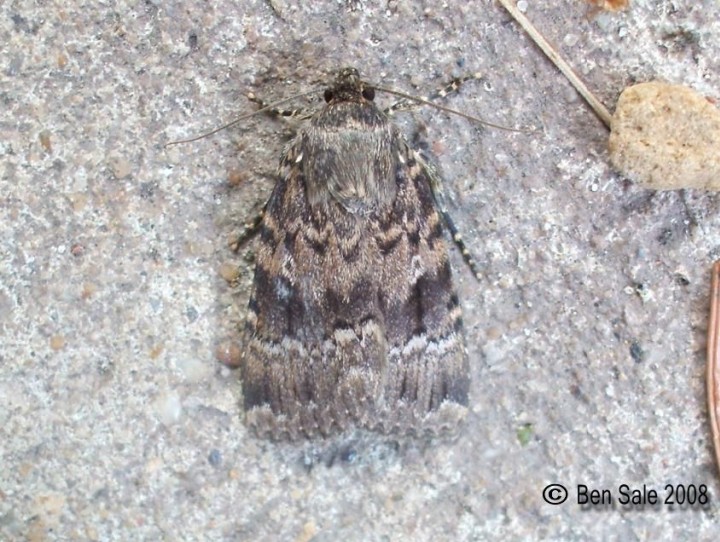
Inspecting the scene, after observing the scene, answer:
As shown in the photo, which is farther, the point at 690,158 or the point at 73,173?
the point at 73,173

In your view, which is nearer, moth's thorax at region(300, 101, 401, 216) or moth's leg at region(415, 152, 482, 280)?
moth's thorax at region(300, 101, 401, 216)

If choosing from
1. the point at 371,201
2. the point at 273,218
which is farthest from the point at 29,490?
the point at 371,201

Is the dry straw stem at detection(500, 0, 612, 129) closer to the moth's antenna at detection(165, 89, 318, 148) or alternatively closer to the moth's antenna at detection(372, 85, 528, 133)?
the moth's antenna at detection(372, 85, 528, 133)

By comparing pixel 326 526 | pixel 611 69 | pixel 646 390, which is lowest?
pixel 326 526

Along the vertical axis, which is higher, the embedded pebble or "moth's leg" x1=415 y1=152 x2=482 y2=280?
the embedded pebble

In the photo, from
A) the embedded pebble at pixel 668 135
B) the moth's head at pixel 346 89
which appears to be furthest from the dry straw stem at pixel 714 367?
the moth's head at pixel 346 89

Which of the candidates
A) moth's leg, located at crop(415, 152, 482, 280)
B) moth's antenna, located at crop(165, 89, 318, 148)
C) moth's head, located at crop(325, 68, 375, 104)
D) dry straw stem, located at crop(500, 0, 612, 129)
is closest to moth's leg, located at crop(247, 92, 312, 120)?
moth's antenna, located at crop(165, 89, 318, 148)

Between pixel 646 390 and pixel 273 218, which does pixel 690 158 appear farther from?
pixel 273 218

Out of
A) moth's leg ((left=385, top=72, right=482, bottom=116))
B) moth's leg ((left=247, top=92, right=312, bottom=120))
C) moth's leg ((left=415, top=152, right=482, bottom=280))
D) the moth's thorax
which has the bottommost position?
moth's leg ((left=415, top=152, right=482, bottom=280))
